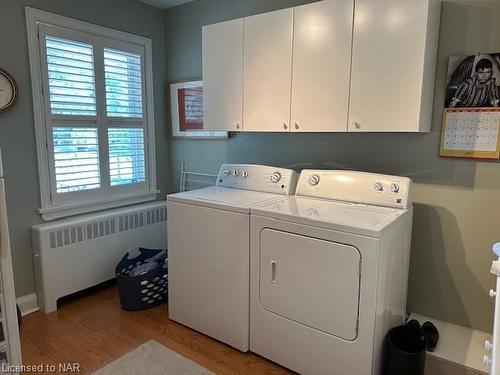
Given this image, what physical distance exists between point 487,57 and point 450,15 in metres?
0.33

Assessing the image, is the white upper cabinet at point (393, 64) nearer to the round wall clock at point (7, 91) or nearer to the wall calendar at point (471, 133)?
the wall calendar at point (471, 133)

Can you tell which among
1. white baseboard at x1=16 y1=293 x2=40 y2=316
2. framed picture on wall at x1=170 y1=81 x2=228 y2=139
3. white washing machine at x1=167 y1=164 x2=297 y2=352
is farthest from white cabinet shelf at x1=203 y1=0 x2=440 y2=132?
white baseboard at x1=16 y1=293 x2=40 y2=316

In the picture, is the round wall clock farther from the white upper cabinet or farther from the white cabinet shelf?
the white upper cabinet

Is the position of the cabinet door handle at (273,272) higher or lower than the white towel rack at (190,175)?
lower

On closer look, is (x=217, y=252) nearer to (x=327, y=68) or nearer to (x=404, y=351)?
(x=404, y=351)

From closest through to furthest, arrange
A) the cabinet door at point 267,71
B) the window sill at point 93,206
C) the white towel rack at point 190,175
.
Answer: the cabinet door at point 267,71
the window sill at point 93,206
the white towel rack at point 190,175

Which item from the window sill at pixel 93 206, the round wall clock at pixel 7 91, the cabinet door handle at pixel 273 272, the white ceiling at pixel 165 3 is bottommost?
the cabinet door handle at pixel 273 272

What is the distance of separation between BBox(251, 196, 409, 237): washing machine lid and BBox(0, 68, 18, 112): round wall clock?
184 centimetres

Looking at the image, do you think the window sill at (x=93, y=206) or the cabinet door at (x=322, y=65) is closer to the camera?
the cabinet door at (x=322, y=65)

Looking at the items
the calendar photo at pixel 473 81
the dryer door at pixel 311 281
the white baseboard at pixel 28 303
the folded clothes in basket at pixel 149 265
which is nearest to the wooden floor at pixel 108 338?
the white baseboard at pixel 28 303

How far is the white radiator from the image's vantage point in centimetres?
259

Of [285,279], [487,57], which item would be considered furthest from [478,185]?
[285,279]

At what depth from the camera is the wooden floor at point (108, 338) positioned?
6.89ft

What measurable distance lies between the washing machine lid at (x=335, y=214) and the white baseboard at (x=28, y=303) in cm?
191
